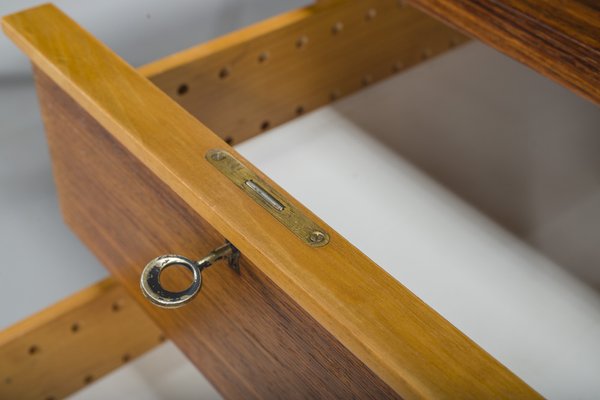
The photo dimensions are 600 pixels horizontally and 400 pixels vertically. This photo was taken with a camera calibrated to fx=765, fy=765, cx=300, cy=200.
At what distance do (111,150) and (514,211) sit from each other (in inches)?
14.6

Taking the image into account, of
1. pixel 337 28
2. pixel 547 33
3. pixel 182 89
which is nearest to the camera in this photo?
pixel 547 33

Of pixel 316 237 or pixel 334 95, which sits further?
pixel 334 95

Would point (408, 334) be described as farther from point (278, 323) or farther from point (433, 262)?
point (433, 262)

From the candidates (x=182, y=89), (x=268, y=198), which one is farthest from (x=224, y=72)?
(x=268, y=198)

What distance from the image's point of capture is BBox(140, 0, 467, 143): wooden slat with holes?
66 cm

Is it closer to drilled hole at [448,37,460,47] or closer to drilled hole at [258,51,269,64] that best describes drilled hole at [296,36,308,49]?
drilled hole at [258,51,269,64]

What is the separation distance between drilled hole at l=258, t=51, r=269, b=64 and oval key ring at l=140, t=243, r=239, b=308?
0.29 m

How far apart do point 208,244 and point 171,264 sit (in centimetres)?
5

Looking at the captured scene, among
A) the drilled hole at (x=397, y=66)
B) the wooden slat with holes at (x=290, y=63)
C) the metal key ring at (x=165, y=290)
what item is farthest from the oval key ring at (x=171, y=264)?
the drilled hole at (x=397, y=66)

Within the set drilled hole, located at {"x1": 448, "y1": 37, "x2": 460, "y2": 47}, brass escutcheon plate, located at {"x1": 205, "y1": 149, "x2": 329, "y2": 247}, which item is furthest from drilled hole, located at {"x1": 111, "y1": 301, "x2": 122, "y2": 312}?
drilled hole, located at {"x1": 448, "y1": 37, "x2": 460, "y2": 47}

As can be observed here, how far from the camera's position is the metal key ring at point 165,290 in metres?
0.41

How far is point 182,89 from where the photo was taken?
66 cm

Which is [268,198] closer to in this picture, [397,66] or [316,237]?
[316,237]

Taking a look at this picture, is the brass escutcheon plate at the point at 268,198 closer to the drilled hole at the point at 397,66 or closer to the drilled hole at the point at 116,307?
the drilled hole at the point at 116,307
